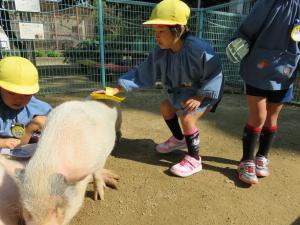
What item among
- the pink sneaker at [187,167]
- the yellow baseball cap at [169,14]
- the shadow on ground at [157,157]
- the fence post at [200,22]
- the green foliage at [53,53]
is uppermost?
the yellow baseball cap at [169,14]

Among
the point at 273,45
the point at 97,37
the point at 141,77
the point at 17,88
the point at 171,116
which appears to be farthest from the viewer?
the point at 97,37

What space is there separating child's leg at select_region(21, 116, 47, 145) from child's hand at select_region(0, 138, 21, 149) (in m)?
0.05

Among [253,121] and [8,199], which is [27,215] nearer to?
[8,199]

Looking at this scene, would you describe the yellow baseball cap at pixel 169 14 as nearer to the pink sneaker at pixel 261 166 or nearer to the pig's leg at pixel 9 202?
the pink sneaker at pixel 261 166

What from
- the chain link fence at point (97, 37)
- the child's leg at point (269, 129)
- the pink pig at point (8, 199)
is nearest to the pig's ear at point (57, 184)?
the pink pig at point (8, 199)

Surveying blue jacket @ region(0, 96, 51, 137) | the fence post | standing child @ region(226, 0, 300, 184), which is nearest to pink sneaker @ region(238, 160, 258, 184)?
standing child @ region(226, 0, 300, 184)

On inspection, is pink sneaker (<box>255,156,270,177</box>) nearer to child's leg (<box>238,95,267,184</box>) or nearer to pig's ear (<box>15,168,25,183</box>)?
child's leg (<box>238,95,267,184</box>)

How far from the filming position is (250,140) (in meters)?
2.47

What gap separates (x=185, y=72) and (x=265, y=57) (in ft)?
1.96

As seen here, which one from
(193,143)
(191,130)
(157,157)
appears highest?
(191,130)

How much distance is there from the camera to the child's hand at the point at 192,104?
2477 mm

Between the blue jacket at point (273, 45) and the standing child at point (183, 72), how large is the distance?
33cm

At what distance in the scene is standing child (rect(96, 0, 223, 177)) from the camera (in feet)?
7.98

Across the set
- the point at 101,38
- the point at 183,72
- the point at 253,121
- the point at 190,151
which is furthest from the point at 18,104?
the point at 101,38
